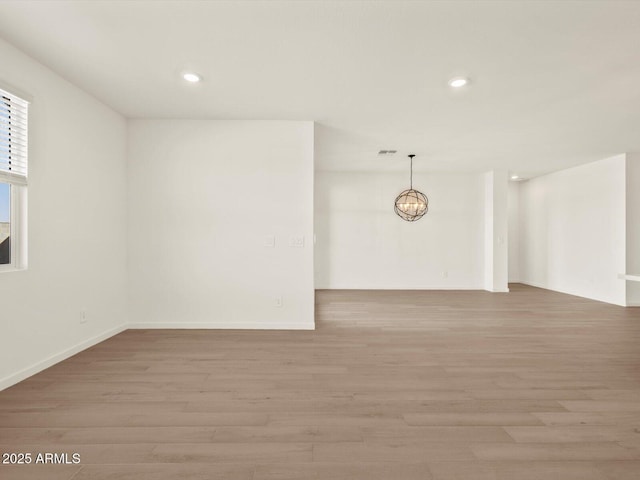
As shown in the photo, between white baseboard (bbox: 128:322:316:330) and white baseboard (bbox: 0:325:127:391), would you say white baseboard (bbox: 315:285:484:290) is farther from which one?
white baseboard (bbox: 0:325:127:391)

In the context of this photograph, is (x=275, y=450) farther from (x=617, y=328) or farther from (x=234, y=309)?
(x=617, y=328)

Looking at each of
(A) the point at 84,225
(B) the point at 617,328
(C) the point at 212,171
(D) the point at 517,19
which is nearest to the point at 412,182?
(B) the point at 617,328

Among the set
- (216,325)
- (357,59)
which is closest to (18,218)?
(216,325)

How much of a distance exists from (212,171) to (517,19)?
10.3ft

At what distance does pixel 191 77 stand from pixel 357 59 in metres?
1.43

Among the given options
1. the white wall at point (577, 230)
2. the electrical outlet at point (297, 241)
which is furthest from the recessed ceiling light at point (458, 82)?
the white wall at point (577, 230)

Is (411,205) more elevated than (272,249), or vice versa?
(411,205)

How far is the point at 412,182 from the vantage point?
7.14m

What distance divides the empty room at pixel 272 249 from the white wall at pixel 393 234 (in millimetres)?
1763

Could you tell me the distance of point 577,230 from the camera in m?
6.14

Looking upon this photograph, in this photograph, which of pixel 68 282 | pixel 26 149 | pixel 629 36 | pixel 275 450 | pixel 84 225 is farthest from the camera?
pixel 84 225

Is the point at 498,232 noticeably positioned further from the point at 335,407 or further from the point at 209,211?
the point at 335,407

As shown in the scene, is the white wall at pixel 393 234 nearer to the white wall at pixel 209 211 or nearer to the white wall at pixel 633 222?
the white wall at pixel 633 222

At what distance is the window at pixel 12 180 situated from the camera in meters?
2.32
